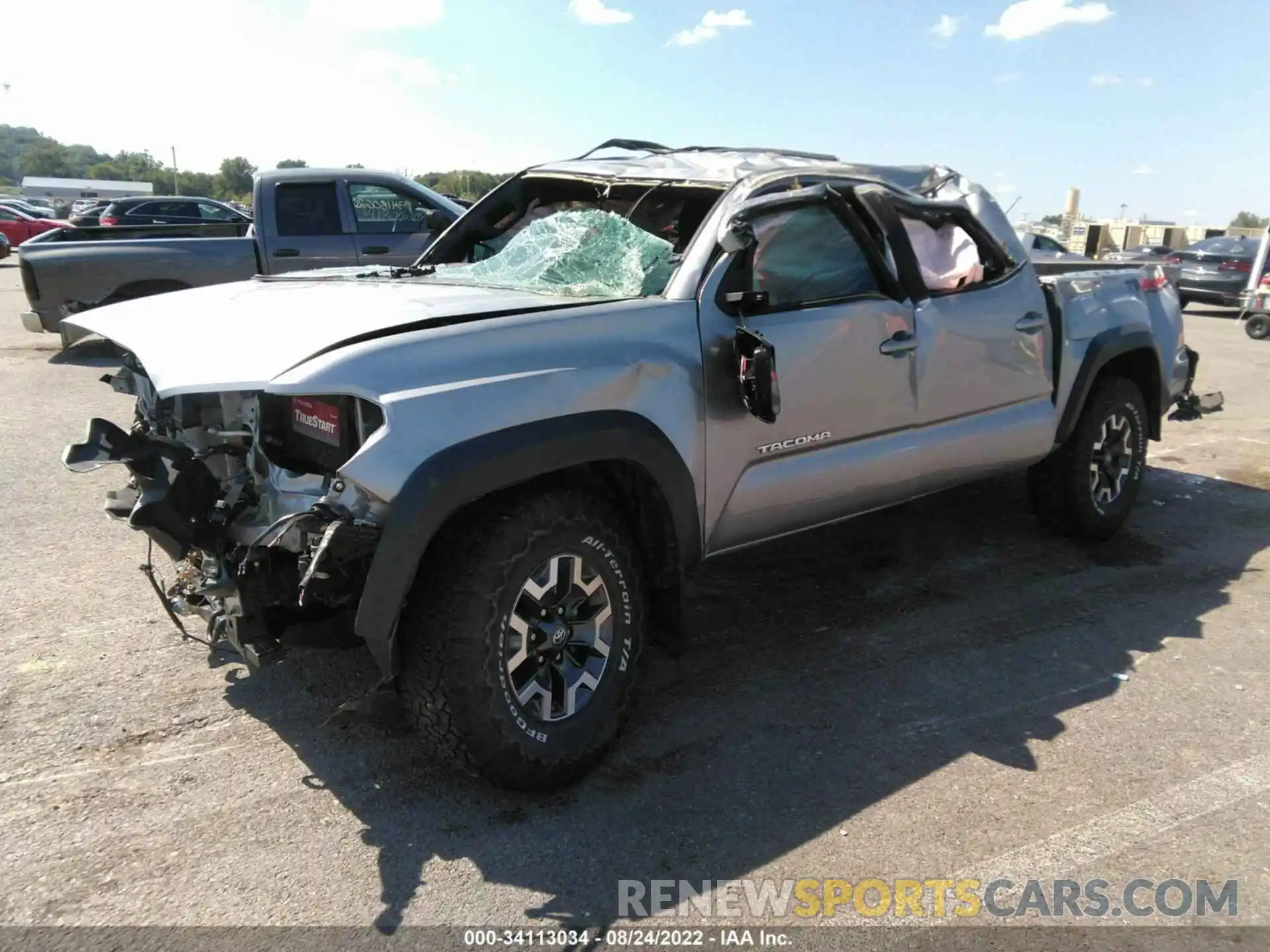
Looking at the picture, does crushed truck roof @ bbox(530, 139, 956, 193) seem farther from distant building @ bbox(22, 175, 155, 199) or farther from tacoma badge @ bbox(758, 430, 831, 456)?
distant building @ bbox(22, 175, 155, 199)

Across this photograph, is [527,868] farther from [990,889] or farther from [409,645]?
[990,889]

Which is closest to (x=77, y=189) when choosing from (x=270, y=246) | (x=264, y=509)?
(x=270, y=246)

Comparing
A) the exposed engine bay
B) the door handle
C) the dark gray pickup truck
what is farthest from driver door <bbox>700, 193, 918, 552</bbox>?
the dark gray pickup truck

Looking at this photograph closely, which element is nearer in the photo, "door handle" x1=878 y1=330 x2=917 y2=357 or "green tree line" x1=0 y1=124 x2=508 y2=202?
"door handle" x1=878 y1=330 x2=917 y2=357

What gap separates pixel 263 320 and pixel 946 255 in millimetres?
3023

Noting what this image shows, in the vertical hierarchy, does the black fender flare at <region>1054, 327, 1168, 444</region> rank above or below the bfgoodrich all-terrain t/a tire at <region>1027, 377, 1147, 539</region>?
above

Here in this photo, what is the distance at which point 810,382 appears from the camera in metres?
3.70

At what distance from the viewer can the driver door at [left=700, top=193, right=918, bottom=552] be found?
3492mm

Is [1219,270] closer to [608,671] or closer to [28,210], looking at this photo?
[608,671]

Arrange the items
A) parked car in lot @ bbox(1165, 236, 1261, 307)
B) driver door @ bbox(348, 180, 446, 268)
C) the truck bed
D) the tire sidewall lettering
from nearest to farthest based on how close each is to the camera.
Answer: the tire sidewall lettering < driver door @ bbox(348, 180, 446, 268) < the truck bed < parked car in lot @ bbox(1165, 236, 1261, 307)

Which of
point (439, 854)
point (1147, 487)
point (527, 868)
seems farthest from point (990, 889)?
point (1147, 487)

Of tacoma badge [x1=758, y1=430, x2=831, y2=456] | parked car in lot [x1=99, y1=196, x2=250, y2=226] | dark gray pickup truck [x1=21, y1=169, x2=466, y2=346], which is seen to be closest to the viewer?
tacoma badge [x1=758, y1=430, x2=831, y2=456]

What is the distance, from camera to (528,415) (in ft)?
9.53

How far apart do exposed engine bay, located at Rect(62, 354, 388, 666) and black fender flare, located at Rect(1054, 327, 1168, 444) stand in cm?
365
